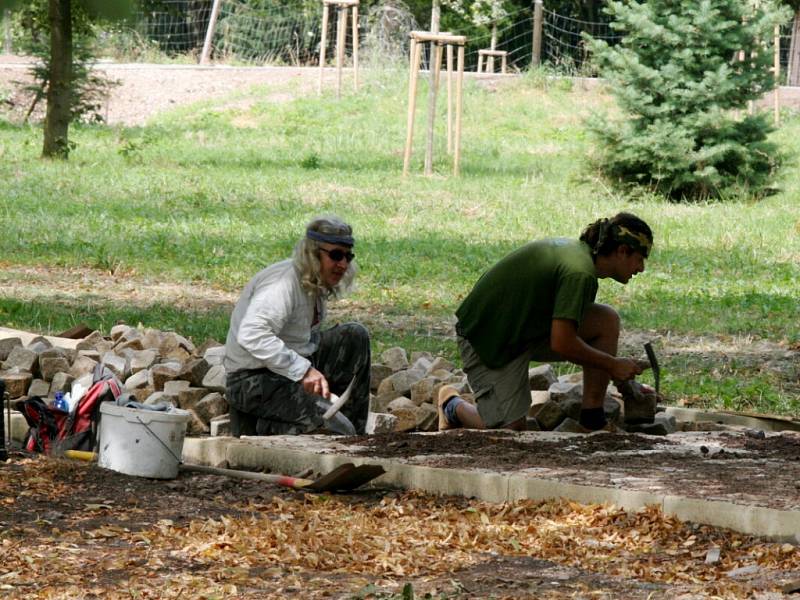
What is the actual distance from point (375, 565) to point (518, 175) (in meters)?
16.8

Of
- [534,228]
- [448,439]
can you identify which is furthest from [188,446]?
[534,228]

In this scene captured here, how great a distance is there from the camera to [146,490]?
18.4 feet

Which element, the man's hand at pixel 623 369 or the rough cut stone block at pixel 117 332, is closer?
the man's hand at pixel 623 369

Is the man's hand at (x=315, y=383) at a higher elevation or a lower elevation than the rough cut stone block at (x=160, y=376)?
higher

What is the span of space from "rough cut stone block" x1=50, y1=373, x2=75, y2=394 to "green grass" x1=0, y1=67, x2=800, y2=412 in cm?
195

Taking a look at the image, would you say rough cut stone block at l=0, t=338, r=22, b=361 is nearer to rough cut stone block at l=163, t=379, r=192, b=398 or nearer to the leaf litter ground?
rough cut stone block at l=163, t=379, r=192, b=398

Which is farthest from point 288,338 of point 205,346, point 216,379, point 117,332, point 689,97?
point 689,97

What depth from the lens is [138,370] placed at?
790 centimetres

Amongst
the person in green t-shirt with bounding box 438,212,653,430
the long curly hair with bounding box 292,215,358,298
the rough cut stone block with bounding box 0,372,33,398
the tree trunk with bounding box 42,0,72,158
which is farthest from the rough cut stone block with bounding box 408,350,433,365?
the tree trunk with bounding box 42,0,72,158

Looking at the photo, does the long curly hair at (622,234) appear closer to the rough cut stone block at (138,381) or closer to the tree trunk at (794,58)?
the rough cut stone block at (138,381)

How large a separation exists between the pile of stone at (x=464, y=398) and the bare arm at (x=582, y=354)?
30 centimetres

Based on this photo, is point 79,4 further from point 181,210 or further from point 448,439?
point 181,210

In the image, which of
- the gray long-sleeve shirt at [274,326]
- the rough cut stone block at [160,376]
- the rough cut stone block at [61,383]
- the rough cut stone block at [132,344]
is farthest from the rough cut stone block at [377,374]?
the rough cut stone block at [61,383]

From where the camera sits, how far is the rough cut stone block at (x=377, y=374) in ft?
26.0
